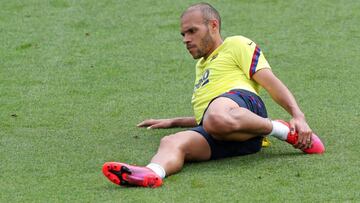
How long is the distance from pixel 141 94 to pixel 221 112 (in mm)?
1891

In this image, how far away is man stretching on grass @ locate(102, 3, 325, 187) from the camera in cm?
517

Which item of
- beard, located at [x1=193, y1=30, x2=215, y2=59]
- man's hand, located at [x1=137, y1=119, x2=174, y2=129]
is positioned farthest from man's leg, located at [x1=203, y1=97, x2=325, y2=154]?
man's hand, located at [x1=137, y1=119, x2=174, y2=129]

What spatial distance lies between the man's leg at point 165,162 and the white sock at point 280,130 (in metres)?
0.38

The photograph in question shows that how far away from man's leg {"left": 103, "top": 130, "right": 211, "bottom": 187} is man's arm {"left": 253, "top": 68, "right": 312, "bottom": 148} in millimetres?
485

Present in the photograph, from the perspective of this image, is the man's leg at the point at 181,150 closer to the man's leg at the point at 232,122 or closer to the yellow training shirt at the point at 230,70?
the man's leg at the point at 232,122

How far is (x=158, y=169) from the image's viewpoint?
16.5 ft

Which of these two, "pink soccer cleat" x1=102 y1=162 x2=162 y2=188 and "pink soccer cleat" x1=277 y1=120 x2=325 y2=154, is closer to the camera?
"pink soccer cleat" x1=102 y1=162 x2=162 y2=188

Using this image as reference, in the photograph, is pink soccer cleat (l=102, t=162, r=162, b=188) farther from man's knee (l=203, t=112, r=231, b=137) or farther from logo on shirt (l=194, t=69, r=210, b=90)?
logo on shirt (l=194, t=69, r=210, b=90)

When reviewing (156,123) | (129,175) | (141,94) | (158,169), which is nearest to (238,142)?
(158,169)

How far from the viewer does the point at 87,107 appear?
22.3 ft

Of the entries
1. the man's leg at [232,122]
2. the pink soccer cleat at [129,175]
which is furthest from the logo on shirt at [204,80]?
the pink soccer cleat at [129,175]

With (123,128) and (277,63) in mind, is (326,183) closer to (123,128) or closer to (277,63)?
(123,128)

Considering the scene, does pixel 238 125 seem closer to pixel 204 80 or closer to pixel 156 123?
pixel 204 80

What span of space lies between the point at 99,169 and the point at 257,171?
87 centimetres
